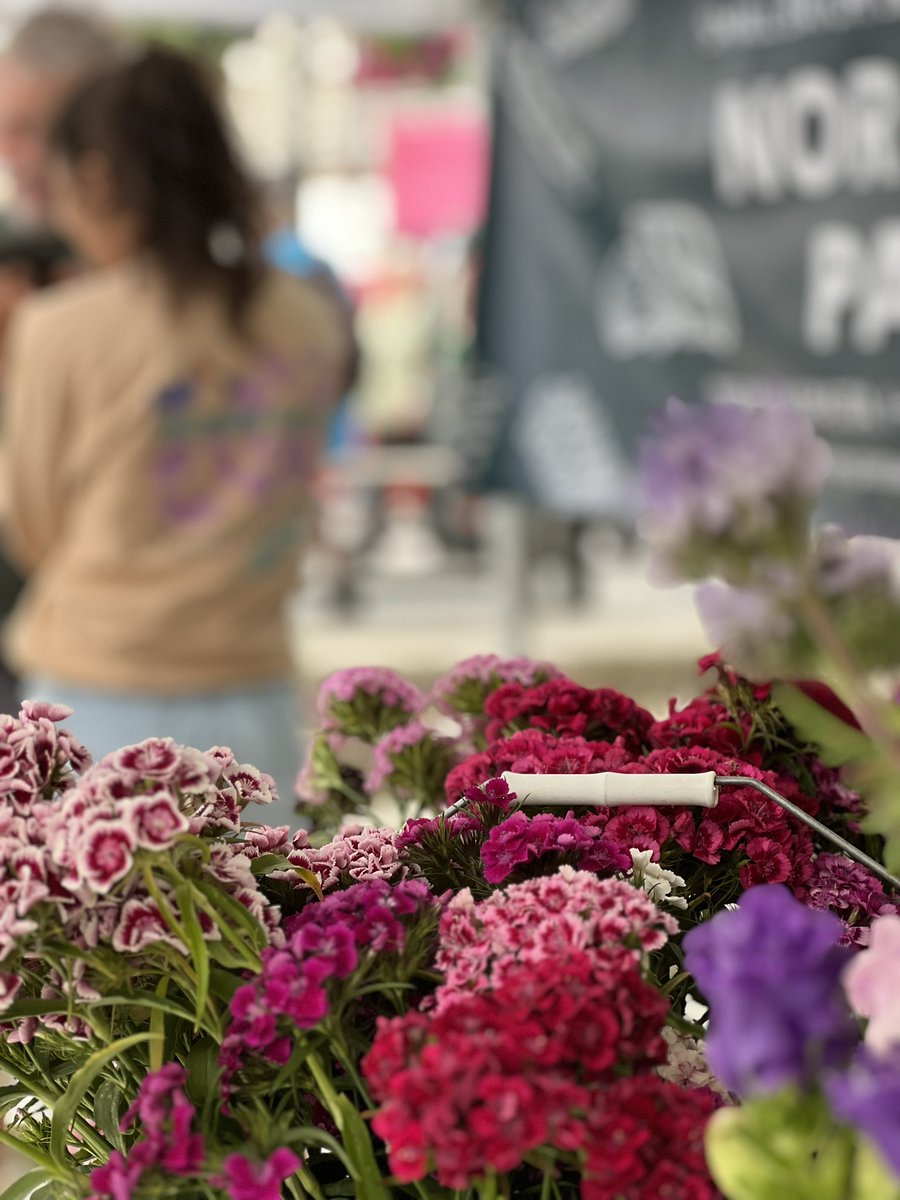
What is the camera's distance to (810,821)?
0.76m

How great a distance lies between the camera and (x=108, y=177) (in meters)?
1.86

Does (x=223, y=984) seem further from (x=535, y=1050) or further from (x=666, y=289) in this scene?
(x=666, y=289)

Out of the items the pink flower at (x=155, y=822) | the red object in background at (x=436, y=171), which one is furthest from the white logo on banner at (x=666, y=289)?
the red object in background at (x=436, y=171)

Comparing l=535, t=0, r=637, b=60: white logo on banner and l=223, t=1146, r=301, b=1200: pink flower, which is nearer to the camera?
l=223, t=1146, r=301, b=1200: pink flower

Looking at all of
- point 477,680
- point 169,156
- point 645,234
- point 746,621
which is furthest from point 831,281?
point 746,621

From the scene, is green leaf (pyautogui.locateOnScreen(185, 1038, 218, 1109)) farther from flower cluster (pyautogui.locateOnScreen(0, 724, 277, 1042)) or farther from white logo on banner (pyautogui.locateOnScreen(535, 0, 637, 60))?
white logo on banner (pyautogui.locateOnScreen(535, 0, 637, 60))

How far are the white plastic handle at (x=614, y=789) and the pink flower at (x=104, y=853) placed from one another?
0.22 metres

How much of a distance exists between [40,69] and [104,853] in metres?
1.81

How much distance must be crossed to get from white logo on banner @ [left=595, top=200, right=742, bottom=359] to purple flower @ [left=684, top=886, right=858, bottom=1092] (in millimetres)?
2152

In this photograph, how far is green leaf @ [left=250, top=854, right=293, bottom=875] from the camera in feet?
2.46

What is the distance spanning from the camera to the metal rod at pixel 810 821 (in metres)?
0.76

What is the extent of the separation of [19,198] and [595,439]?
1.10 m

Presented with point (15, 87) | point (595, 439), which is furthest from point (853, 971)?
point (595, 439)

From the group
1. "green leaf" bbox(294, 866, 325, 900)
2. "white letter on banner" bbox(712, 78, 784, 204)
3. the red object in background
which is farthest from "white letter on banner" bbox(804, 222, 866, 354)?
the red object in background
